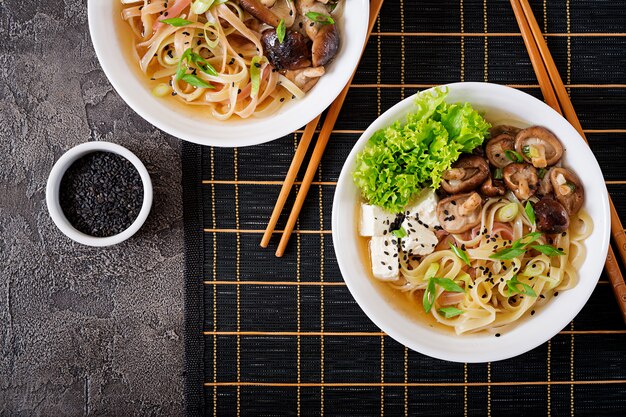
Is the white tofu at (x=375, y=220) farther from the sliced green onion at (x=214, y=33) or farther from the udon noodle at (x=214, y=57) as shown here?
the sliced green onion at (x=214, y=33)

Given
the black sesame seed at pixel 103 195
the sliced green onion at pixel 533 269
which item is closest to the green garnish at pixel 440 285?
the sliced green onion at pixel 533 269

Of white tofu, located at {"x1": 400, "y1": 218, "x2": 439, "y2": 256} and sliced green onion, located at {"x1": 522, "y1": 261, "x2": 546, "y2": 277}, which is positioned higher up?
white tofu, located at {"x1": 400, "y1": 218, "x2": 439, "y2": 256}

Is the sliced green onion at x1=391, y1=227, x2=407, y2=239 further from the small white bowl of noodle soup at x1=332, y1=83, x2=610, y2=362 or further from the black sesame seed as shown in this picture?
the black sesame seed

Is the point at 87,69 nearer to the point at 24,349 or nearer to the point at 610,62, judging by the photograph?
the point at 24,349

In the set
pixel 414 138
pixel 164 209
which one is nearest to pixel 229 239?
pixel 164 209

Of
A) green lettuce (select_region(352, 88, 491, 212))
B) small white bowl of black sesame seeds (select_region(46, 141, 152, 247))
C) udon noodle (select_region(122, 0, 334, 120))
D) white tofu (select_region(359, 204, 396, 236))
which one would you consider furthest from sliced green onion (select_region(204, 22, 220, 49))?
white tofu (select_region(359, 204, 396, 236))

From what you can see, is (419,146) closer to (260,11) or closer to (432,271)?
(432,271)
